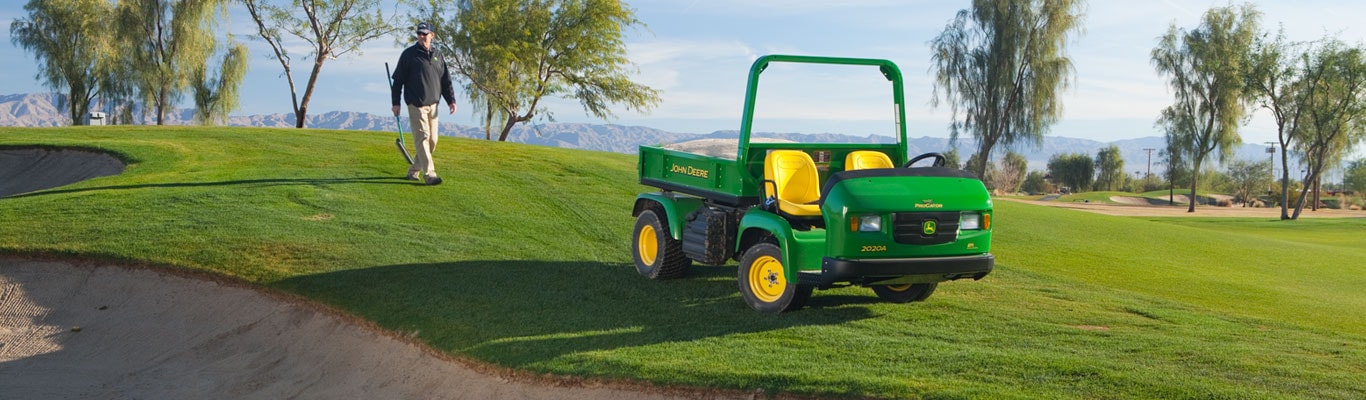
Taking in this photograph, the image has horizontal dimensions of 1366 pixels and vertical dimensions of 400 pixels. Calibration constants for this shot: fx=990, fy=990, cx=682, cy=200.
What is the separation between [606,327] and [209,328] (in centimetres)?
474

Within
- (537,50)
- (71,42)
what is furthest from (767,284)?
(71,42)

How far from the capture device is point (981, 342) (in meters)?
8.72

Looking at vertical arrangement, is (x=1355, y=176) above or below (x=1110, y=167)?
below

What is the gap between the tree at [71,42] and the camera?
205 feet

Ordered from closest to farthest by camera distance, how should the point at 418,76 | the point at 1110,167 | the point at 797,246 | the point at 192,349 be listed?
the point at 797,246
the point at 192,349
the point at 418,76
the point at 1110,167

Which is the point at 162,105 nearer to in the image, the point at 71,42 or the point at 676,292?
the point at 71,42

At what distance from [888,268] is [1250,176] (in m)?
115

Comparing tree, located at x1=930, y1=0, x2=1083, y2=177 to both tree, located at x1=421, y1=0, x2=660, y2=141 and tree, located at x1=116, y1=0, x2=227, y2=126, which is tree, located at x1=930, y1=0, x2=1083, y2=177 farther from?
tree, located at x1=116, y1=0, x2=227, y2=126

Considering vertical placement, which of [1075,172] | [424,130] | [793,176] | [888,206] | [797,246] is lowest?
[797,246]

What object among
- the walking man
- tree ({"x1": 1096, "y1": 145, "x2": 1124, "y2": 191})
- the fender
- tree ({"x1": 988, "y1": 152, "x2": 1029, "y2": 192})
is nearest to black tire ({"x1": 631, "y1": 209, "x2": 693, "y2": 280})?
the fender

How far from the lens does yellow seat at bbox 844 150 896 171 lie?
9.91 meters

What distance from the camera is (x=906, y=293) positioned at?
34.6 ft

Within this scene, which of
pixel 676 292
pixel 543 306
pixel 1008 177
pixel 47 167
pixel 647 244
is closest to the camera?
pixel 543 306

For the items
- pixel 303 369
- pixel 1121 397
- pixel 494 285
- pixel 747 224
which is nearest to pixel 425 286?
pixel 494 285
